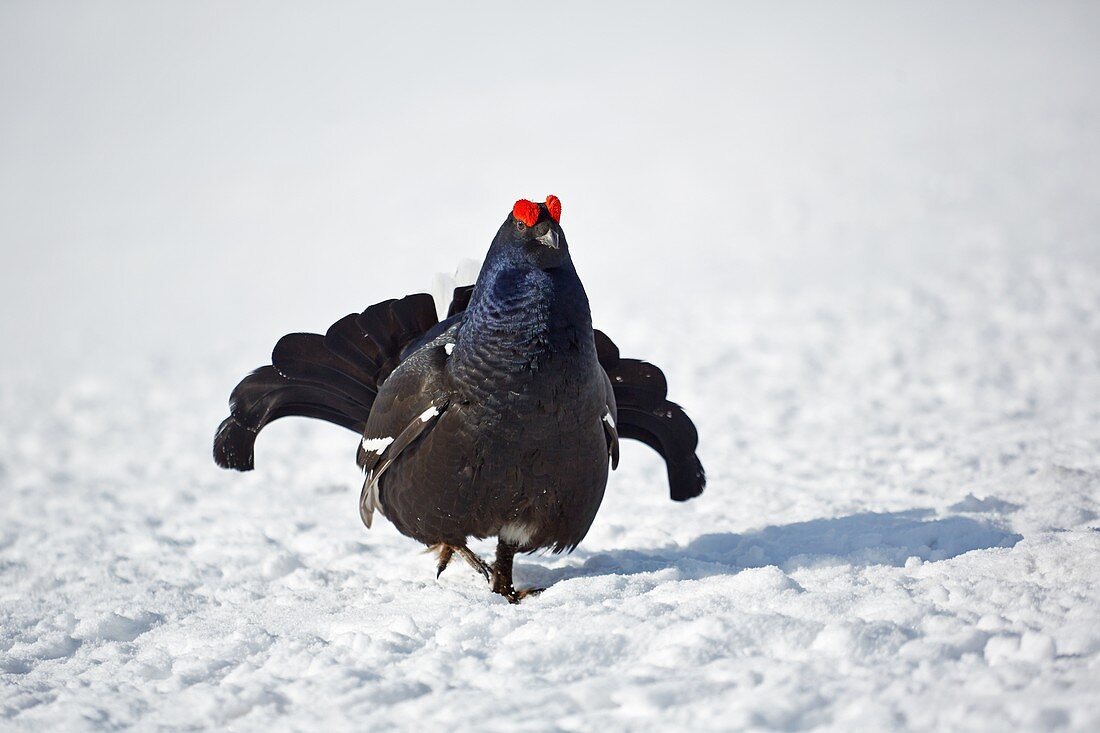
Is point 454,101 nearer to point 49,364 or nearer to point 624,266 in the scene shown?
point 624,266

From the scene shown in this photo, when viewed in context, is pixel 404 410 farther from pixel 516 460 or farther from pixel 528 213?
pixel 528 213

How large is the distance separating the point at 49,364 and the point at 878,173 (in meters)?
12.6

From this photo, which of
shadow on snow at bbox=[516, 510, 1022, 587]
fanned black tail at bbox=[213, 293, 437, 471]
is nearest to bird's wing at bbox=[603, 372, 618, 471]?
shadow on snow at bbox=[516, 510, 1022, 587]

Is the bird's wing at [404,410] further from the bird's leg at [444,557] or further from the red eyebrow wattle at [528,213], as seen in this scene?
the red eyebrow wattle at [528,213]

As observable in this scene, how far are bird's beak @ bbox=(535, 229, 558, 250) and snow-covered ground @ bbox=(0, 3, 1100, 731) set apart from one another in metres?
1.29

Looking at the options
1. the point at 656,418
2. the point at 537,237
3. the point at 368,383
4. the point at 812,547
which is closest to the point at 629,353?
the point at 656,418

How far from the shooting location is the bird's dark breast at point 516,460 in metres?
3.47

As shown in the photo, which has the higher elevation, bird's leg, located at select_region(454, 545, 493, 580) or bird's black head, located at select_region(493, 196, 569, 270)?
bird's black head, located at select_region(493, 196, 569, 270)

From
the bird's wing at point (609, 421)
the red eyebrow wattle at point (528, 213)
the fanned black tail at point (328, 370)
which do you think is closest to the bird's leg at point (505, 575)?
the bird's wing at point (609, 421)

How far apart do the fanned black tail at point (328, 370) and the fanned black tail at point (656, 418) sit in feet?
3.11

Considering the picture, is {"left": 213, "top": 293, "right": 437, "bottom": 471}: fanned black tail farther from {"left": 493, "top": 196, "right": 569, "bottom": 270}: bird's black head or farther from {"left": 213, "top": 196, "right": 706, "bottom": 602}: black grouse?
{"left": 493, "top": 196, "right": 569, "bottom": 270}: bird's black head

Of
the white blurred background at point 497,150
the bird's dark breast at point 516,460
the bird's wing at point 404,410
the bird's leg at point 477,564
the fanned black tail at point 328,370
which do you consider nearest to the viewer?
the bird's dark breast at point 516,460

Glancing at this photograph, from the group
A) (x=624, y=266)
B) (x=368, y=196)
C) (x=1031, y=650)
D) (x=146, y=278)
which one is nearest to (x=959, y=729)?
(x=1031, y=650)

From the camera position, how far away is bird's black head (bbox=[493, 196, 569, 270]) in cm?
354
